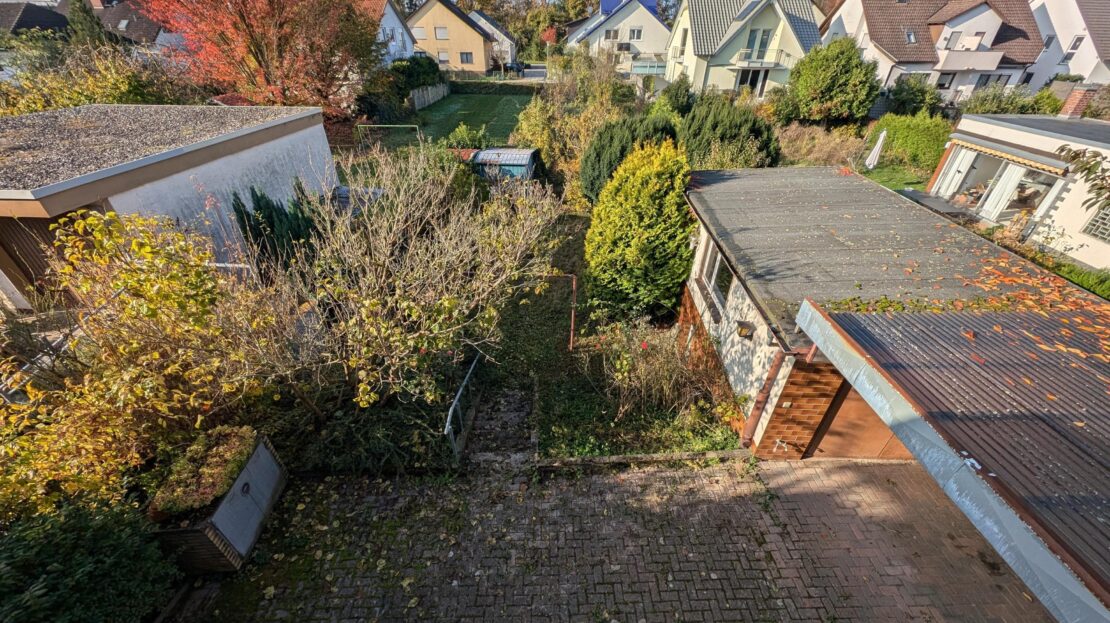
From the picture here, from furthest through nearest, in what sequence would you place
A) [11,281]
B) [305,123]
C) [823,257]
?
[305,123]
[11,281]
[823,257]

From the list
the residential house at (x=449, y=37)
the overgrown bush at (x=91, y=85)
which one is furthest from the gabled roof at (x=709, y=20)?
the overgrown bush at (x=91, y=85)

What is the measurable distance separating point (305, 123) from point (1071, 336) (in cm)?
1720

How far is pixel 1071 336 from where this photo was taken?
4676mm

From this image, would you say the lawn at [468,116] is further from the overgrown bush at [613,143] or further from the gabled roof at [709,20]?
the gabled roof at [709,20]

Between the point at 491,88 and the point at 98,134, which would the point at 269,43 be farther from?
the point at 491,88

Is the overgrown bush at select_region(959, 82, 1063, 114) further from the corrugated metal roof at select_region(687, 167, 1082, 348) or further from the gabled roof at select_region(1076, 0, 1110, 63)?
the gabled roof at select_region(1076, 0, 1110, 63)

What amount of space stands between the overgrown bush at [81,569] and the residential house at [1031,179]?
20.1 meters

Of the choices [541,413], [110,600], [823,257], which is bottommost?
[541,413]

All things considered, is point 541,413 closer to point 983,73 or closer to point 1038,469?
point 1038,469

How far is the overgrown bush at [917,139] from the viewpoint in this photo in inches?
753

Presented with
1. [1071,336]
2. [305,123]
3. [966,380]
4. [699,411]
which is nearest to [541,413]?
[699,411]

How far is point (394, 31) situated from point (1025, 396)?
47579 millimetres

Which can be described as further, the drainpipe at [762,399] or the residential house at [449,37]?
the residential house at [449,37]

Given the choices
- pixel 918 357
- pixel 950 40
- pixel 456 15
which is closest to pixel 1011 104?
pixel 950 40
